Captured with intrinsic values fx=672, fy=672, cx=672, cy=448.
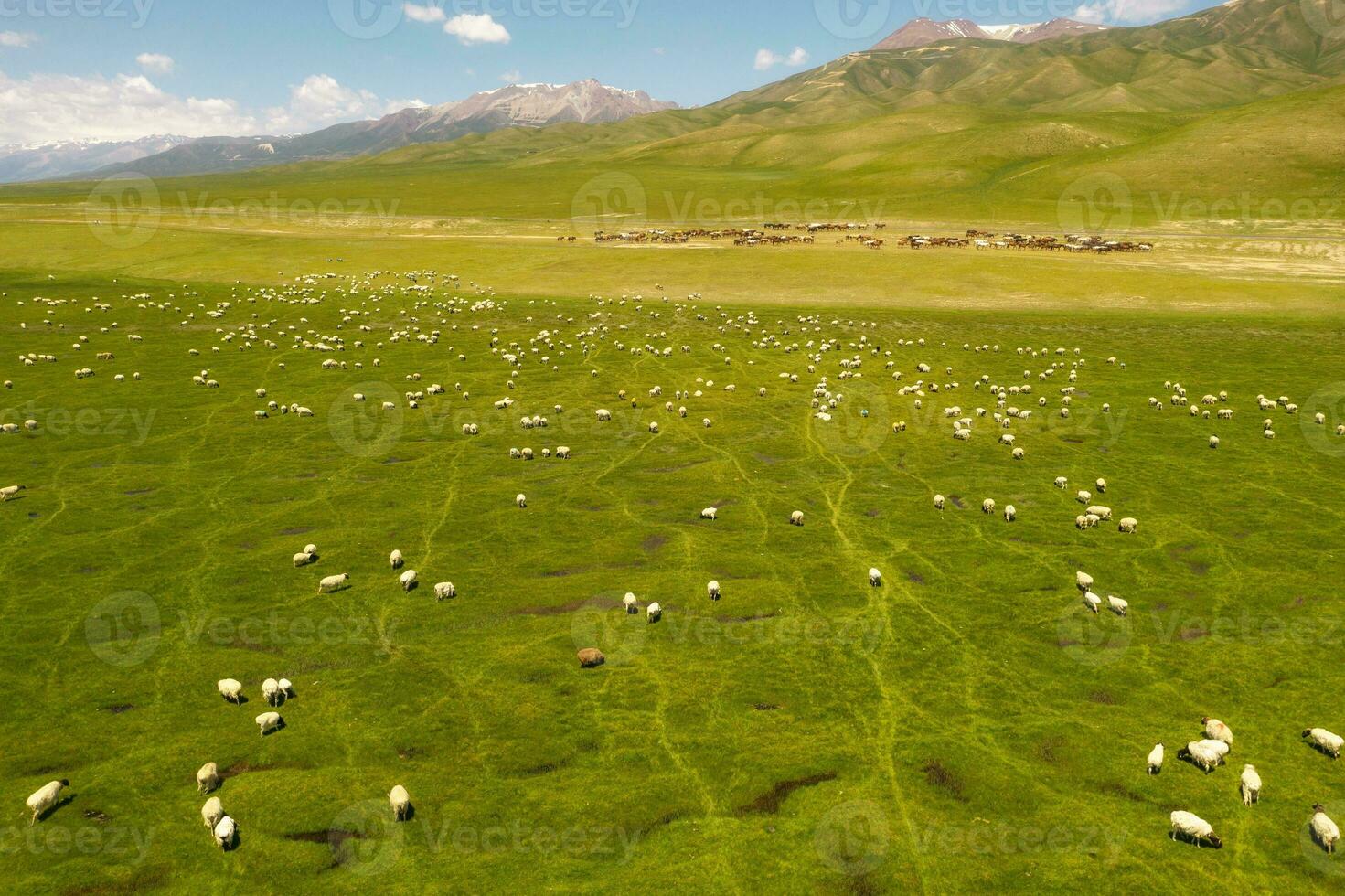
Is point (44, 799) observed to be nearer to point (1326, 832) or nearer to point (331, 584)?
point (331, 584)

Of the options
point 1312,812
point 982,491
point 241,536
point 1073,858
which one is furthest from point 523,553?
point 1312,812

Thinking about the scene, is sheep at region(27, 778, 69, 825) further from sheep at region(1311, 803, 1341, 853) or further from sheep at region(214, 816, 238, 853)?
sheep at region(1311, 803, 1341, 853)

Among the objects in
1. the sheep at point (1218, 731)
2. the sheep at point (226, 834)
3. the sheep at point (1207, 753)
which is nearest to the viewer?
the sheep at point (226, 834)

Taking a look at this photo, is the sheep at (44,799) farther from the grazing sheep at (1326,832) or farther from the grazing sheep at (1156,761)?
the grazing sheep at (1326,832)

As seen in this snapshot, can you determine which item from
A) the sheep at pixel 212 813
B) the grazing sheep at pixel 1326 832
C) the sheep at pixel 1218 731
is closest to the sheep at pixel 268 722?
the sheep at pixel 212 813

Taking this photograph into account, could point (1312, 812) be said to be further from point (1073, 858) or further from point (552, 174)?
point (552, 174)

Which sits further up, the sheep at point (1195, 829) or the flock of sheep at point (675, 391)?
the flock of sheep at point (675, 391)

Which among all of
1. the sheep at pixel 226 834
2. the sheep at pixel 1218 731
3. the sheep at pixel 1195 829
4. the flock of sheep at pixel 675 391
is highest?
the flock of sheep at pixel 675 391
